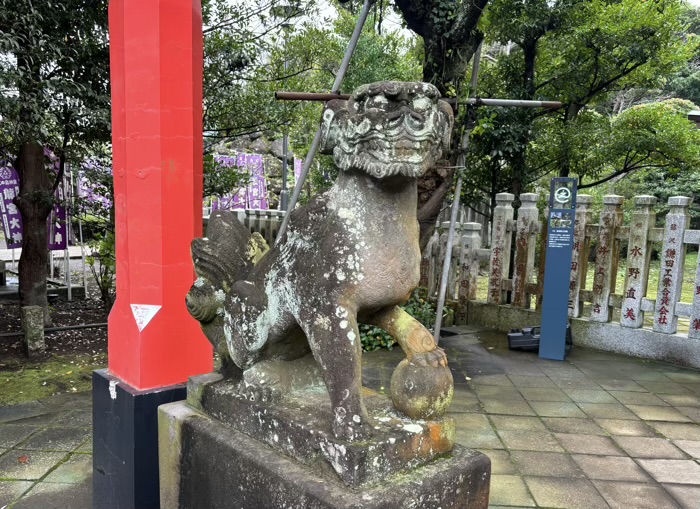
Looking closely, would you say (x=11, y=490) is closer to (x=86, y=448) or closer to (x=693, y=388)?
(x=86, y=448)

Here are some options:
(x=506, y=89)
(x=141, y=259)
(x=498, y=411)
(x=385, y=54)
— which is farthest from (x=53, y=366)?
(x=385, y=54)

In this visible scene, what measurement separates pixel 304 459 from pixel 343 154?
3.17 feet

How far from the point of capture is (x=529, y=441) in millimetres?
3551

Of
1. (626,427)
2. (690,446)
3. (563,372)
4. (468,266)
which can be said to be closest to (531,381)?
(563,372)

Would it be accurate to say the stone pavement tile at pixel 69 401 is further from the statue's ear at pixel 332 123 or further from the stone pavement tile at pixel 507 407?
the statue's ear at pixel 332 123

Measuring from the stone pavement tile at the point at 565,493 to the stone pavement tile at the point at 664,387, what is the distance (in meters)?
2.14

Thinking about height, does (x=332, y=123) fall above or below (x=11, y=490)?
above

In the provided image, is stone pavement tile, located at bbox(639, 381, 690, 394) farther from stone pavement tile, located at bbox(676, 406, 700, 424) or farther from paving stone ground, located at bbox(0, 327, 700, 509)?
stone pavement tile, located at bbox(676, 406, 700, 424)

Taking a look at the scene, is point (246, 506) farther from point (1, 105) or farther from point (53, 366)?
point (53, 366)

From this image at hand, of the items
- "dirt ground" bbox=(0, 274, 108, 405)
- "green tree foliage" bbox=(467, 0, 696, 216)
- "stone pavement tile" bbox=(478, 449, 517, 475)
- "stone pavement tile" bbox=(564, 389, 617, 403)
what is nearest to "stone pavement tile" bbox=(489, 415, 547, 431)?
"stone pavement tile" bbox=(478, 449, 517, 475)

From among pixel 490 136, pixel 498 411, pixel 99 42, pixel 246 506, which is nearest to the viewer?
pixel 246 506

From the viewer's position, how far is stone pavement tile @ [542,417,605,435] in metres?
3.75

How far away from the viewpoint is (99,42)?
505 cm

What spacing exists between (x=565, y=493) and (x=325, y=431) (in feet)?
6.05
